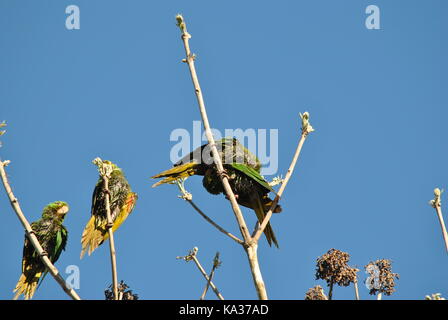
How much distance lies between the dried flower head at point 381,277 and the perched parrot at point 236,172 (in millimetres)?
1790

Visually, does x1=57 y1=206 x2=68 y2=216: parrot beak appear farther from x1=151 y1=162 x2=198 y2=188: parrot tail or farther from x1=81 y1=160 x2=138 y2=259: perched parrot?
x1=151 y1=162 x2=198 y2=188: parrot tail

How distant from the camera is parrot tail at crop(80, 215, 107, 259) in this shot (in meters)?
8.79

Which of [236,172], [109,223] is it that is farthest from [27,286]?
[236,172]

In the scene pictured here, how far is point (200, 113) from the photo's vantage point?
292 inches

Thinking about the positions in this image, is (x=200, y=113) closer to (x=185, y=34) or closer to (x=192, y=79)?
(x=192, y=79)

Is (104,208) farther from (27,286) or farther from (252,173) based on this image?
(252,173)

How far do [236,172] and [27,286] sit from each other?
3.98m

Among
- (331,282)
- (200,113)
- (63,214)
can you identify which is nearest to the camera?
(200,113)

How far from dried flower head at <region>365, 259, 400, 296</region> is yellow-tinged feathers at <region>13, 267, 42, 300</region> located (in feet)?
17.5

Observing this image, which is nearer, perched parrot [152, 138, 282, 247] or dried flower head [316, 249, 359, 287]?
dried flower head [316, 249, 359, 287]

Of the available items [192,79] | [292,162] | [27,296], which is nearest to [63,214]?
[27,296]

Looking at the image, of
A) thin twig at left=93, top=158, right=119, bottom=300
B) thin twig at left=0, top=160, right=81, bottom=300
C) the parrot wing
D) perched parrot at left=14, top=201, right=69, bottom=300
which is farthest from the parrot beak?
thin twig at left=0, top=160, right=81, bottom=300

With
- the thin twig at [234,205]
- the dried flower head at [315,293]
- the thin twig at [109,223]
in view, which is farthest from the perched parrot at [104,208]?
the dried flower head at [315,293]
